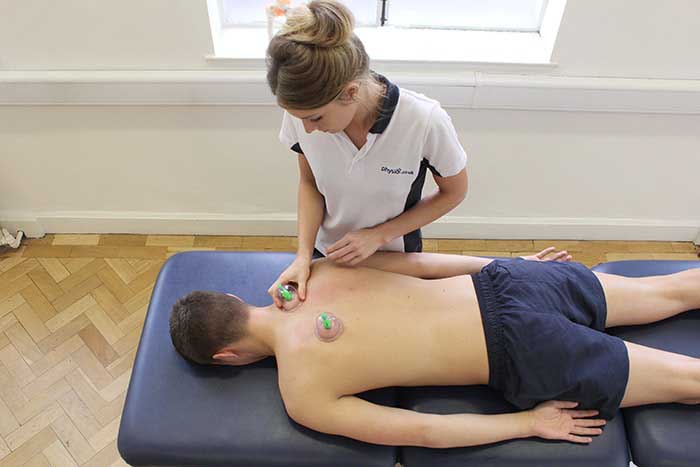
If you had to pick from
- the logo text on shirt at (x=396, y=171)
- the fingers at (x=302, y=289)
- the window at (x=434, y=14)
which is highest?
the window at (x=434, y=14)

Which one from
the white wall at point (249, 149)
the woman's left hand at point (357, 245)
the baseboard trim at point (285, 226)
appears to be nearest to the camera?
the woman's left hand at point (357, 245)

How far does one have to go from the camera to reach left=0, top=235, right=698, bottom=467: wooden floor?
1.75 meters

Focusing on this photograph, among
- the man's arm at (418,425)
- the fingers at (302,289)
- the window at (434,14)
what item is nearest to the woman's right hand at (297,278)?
the fingers at (302,289)

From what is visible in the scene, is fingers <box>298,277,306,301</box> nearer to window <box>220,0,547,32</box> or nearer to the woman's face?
the woman's face

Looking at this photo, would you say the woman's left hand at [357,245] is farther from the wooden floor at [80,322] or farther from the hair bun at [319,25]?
the wooden floor at [80,322]

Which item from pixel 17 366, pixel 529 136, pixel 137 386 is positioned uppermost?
pixel 529 136

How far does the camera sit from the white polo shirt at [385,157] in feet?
3.76

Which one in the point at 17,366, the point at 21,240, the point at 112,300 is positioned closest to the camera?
the point at 17,366

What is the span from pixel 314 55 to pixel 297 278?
62 cm

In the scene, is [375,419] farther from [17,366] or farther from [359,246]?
[17,366]

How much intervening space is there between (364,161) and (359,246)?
0.77 ft

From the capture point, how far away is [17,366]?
6.28 ft

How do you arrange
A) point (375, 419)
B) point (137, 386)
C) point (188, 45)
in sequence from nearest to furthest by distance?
point (375, 419)
point (137, 386)
point (188, 45)

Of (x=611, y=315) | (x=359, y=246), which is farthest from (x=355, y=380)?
(x=611, y=315)
